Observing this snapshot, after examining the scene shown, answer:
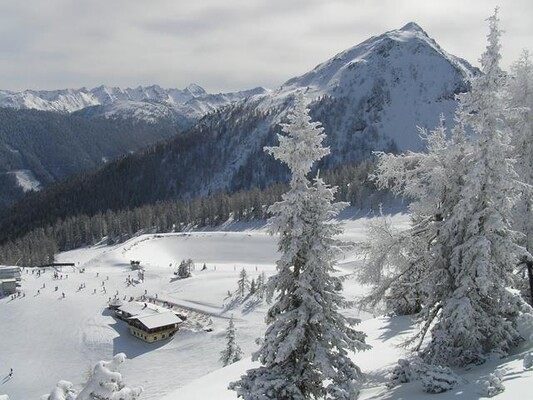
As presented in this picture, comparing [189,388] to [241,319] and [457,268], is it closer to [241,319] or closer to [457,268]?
[457,268]

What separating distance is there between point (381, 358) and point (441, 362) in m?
5.30

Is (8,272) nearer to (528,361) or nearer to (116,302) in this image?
(116,302)

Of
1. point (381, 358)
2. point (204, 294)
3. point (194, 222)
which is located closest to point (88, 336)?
point (204, 294)

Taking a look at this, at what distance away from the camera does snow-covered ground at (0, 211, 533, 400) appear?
20.1m

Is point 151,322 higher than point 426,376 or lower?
lower

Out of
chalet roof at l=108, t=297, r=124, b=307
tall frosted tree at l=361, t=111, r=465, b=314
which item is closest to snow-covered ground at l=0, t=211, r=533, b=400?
chalet roof at l=108, t=297, r=124, b=307

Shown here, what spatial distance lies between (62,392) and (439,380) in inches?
411

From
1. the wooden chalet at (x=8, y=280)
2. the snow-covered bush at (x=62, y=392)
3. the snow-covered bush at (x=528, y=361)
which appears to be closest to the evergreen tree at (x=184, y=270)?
the wooden chalet at (x=8, y=280)

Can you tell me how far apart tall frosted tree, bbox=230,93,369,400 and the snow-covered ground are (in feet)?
7.96

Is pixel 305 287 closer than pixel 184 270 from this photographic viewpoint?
Yes

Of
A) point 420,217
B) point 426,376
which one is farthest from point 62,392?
point 420,217

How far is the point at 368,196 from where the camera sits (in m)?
124

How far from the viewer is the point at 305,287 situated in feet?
43.4

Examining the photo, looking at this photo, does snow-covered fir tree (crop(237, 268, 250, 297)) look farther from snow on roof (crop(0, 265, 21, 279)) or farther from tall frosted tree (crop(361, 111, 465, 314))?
tall frosted tree (crop(361, 111, 465, 314))
